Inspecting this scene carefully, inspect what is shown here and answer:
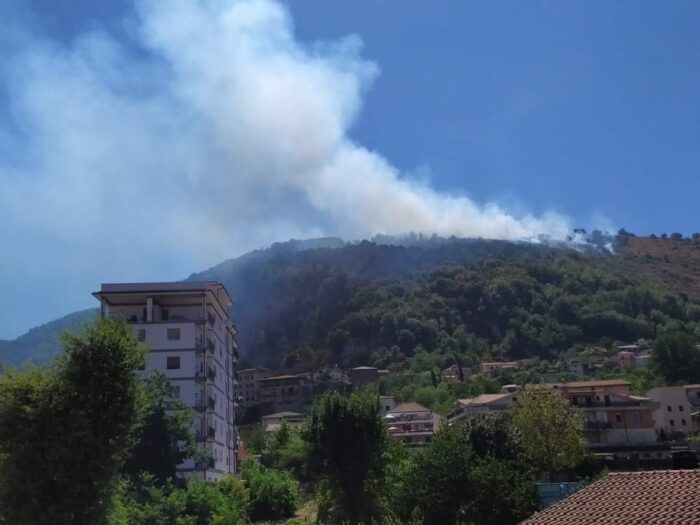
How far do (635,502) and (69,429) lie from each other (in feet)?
47.3

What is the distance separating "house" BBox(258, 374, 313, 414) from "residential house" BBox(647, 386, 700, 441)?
7064 centimetres

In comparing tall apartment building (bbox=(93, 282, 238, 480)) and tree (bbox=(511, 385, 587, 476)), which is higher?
tall apartment building (bbox=(93, 282, 238, 480))

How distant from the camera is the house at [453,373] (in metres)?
137

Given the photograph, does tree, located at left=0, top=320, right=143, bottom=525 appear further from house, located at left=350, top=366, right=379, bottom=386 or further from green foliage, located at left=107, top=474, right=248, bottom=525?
house, located at left=350, top=366, right=379, bottom=386

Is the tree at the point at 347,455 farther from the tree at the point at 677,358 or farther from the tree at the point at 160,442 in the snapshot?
the tree at the point at 677,358

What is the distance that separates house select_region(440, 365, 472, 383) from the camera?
448ft

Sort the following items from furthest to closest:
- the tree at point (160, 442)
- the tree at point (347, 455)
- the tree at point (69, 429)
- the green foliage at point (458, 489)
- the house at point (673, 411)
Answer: the house at point (673, 411) → the tree at point (160, 442) → the tree at point (347, 455) → the green foliage at point (458, 489) → the tree at point (69, 429)

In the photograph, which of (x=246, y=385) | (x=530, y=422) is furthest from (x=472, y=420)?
(x=246, y=385)

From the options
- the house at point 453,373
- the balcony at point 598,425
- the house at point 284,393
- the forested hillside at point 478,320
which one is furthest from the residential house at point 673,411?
the house at point 284,393

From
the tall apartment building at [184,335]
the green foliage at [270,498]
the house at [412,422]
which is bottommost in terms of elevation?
the green foliage at [270,498]

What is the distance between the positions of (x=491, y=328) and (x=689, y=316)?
44.0 m

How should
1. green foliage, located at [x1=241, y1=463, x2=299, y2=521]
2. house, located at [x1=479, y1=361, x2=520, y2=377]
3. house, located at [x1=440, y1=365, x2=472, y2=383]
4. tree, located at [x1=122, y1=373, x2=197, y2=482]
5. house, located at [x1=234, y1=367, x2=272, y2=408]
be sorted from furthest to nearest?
house, located at [x1=234, y1=367, x2=272, y2=408] < house, located at [x1=479, y1=361, x2=520, y2=377] < house, located at [x1=440, y1=365, x2=472, y2=383] < green foliage, located at [x1=241, y1=463, x2=299, y2=521] < tree, located at [x1=122, y1=373, x2=197, y2=482]

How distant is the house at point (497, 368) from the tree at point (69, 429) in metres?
121

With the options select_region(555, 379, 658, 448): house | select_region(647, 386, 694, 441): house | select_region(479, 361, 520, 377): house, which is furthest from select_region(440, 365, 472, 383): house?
select_region(555, 379, 658, 448): house
